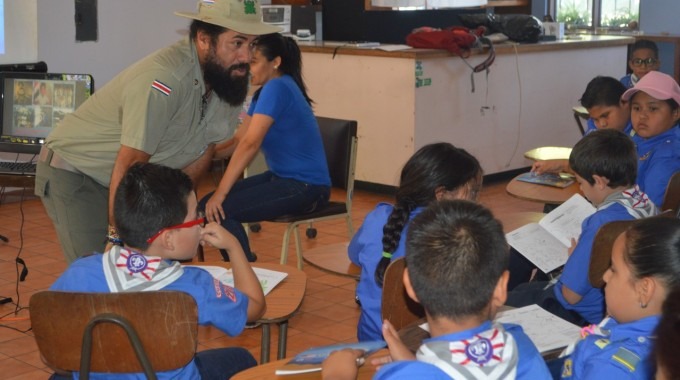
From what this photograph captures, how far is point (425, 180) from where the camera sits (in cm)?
264

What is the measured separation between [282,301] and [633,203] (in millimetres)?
1237

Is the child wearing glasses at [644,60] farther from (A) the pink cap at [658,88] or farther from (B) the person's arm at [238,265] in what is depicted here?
(B) the person's arm at [238,265]

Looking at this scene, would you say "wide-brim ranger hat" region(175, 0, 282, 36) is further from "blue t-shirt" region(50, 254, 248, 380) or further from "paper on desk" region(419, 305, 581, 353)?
"paper on desk" region(419, 305, 581, 353)

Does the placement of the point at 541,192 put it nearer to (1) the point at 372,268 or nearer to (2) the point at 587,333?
(1) the point at 372,268

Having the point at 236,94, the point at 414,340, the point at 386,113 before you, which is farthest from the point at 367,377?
the point at 386,113

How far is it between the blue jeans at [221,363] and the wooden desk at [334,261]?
0.53 metres

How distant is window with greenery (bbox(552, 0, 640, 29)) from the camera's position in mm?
10438

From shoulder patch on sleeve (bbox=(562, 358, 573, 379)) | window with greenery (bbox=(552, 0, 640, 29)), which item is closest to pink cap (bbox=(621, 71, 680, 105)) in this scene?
shoulder patch on sleeve (bbox=(562, 358, 573, 379))

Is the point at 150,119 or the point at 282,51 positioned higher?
the point at 282,51

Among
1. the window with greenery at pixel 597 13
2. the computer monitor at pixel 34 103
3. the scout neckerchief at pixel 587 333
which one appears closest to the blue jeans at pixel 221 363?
→ the scout neckerchief at pixel 587 333

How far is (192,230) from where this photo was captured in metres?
2.26

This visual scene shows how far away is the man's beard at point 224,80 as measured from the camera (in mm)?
3109

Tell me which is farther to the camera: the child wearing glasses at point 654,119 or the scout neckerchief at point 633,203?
the child wearing glasses at point 654,119

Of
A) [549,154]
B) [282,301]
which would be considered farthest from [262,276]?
[549,154]
